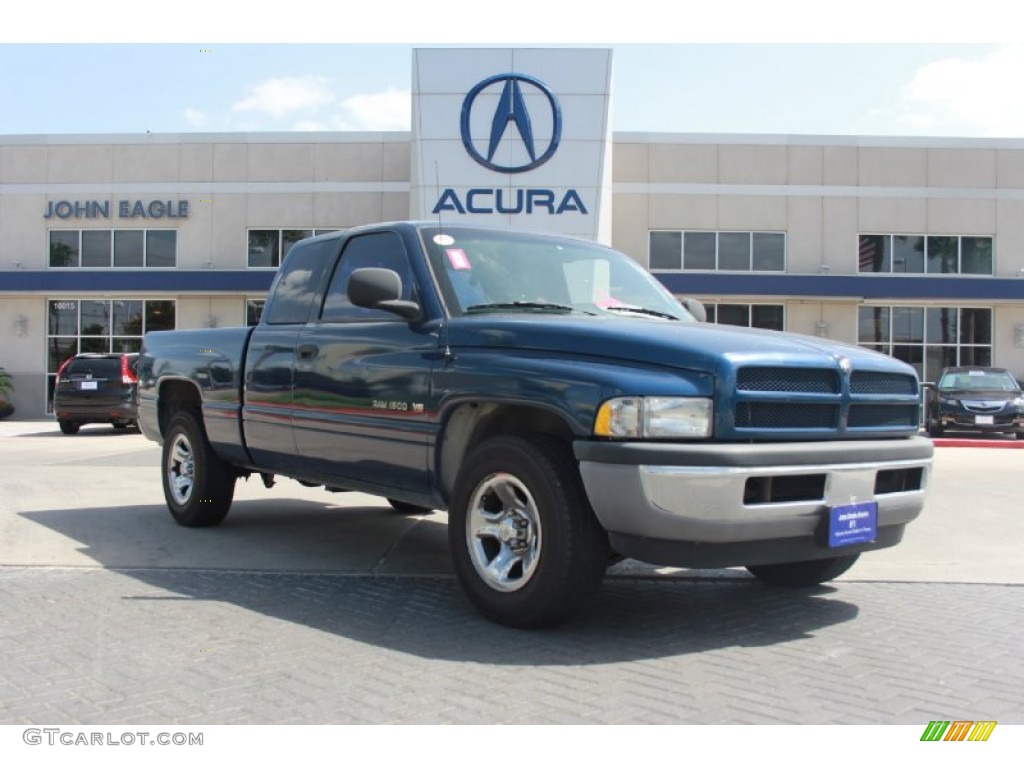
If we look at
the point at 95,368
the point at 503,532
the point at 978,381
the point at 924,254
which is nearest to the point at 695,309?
the point at 503,532

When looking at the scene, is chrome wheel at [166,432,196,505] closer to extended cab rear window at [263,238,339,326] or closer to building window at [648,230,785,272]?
extended cab rear window at [263,238,339,326]

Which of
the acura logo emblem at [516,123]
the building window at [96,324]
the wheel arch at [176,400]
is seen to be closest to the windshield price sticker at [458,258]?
the wheel arch at [176,400]

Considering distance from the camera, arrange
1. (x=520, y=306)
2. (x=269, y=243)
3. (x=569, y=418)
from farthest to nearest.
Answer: (x=269, y=243) < (x=520, y=306) < (x=569, y=418)

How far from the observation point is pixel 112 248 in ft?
88.0

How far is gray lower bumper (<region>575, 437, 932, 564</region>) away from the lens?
3.81 meters

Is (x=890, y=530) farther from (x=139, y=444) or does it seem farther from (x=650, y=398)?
(x=139, y=444)

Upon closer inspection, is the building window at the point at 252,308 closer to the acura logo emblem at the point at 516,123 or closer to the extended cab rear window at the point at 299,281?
the acura logo emblem at the point at 516,123

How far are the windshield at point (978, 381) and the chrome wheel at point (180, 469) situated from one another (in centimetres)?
1668

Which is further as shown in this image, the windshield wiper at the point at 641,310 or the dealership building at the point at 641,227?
the dealership building at the point at 641,227

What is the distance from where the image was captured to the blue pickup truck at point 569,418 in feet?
12.8

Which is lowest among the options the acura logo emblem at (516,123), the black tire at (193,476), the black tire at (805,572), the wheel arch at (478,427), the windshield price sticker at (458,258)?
Answer: the black tire at (805,572)

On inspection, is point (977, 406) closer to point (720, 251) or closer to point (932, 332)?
point (932, 332)

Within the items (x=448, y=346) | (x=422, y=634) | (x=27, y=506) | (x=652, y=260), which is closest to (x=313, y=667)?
(x=422, y=634)

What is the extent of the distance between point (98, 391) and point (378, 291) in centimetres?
1522
